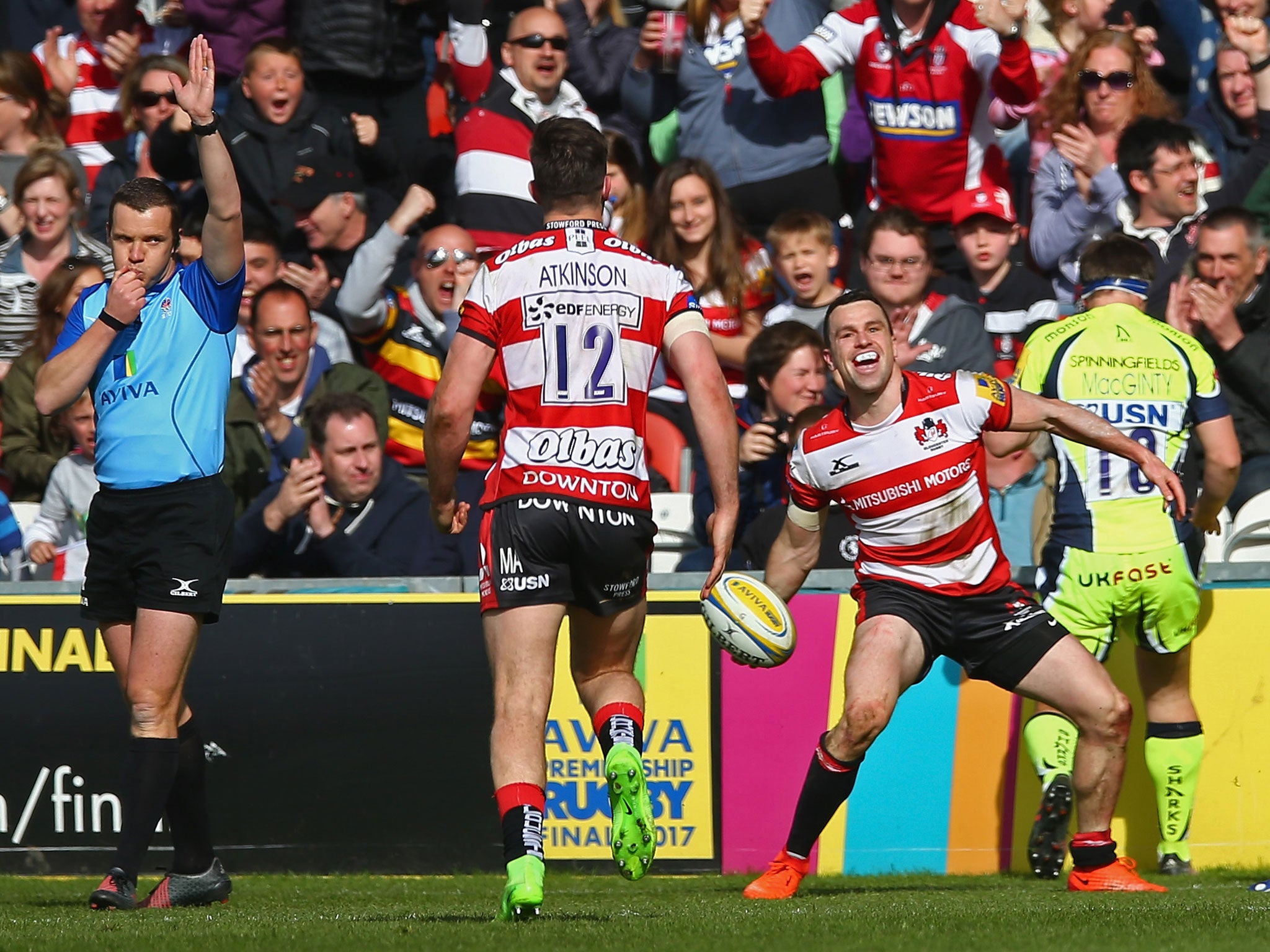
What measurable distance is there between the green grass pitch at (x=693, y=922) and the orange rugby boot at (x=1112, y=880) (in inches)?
4.7

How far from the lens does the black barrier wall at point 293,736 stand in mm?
8578

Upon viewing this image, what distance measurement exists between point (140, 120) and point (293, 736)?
5646 millimetres

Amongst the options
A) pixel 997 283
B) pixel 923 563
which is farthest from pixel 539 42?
pixel 923 563

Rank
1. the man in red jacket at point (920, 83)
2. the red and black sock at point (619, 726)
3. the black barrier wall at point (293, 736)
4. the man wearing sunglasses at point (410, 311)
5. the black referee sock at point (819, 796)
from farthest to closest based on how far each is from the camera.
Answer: the man in red jacket at point (920, 83)
the man wearing sunglasses at point (410, 311)
the black barrier wall at point (293, 736)
the black referee sock at point (819, 796)
the red and black sock at point (619, 726)

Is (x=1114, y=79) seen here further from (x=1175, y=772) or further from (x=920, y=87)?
(x=1175, y=772)

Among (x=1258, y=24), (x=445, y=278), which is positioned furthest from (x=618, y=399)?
(x=1258, y=24)

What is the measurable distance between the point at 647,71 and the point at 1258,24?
3941 mm

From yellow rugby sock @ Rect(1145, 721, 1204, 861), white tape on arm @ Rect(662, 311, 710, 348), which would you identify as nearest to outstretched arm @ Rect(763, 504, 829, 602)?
white tape on arm @ Rect(662, 311, 710, 348)

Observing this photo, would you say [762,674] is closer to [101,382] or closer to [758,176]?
[101,382]

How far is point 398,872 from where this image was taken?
8578mm

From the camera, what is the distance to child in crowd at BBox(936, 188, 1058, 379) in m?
10.7

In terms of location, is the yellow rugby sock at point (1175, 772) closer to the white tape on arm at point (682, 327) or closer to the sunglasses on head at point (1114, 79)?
the white tape on arm at point (682, 327)

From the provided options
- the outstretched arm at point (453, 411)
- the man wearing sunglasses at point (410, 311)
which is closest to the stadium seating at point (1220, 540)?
Answer: the man wearing sunglasses at point (410, 311)

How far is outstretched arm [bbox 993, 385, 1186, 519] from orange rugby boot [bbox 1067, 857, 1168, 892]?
145 centimetres
